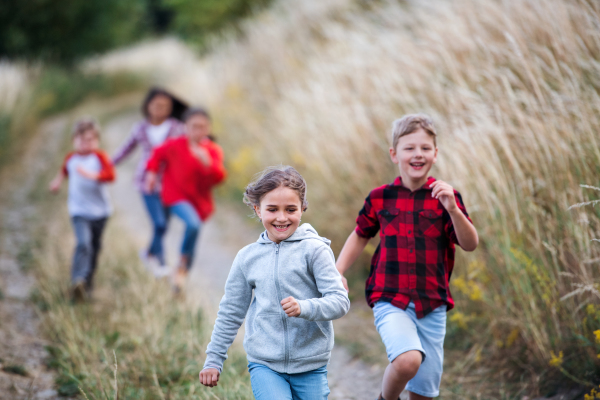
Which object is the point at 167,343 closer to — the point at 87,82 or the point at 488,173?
the point at 488,173

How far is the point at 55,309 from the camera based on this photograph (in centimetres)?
396

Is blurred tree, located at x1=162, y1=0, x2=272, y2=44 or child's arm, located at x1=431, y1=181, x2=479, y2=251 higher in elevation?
blurred tree, located at x1=162, y1=0, x2=272, y2=44

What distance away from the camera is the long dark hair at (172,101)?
5.16 metres

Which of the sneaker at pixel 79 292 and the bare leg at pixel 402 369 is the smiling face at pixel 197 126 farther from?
the bare leg at pixel 402 369

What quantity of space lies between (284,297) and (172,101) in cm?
378

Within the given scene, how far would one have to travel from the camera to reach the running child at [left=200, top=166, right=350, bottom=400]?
6.35 ft

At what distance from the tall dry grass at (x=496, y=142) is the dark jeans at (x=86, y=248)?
2113 millimetres

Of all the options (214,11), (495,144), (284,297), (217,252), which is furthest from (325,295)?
(214,11)

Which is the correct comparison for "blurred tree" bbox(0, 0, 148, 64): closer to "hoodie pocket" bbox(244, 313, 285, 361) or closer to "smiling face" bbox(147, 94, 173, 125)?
"smiling face" bbox(147, 94, 173, 125)

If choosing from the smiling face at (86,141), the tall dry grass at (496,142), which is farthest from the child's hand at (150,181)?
the tall dry grass at (496,142)

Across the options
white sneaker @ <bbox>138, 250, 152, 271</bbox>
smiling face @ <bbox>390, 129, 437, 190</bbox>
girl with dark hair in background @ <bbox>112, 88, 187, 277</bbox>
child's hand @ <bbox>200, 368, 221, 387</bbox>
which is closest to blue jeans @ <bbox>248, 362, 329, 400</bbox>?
child's hand @ <bbox>200, 368, 221, 387</bbox>

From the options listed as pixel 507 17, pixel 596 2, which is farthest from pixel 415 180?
pixel 507 17

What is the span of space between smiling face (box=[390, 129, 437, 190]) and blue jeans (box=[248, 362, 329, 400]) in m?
0.95

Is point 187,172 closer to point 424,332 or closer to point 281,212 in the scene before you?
point 281,212
